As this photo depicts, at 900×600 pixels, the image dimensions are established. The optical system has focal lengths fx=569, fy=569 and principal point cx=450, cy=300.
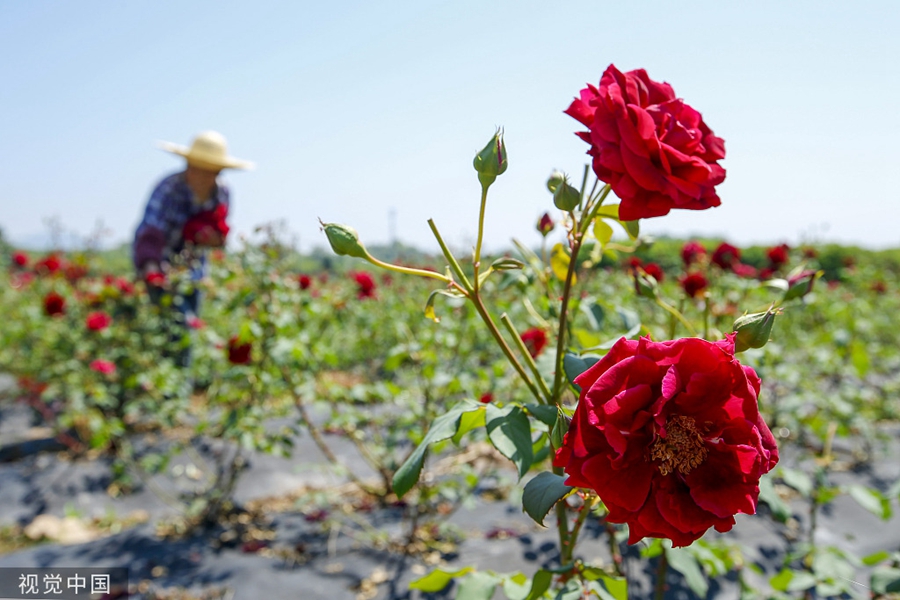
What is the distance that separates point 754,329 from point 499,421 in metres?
0.33

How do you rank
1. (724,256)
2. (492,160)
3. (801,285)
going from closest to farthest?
(492,160), (801,285), (724,256)

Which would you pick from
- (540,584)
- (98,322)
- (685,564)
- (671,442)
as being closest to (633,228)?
(671,442)

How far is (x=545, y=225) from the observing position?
3.59 feet

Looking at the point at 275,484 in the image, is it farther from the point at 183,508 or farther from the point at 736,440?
the point at 736,440

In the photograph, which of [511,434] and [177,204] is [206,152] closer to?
[177,204]

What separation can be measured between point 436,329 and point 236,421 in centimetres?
103

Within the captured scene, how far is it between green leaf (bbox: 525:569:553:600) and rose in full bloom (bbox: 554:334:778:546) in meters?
0.30

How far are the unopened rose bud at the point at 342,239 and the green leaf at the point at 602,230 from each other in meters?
0.36

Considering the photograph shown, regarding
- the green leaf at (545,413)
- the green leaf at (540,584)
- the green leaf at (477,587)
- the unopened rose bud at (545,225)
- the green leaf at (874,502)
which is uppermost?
the unopened rose bud at (545,225)

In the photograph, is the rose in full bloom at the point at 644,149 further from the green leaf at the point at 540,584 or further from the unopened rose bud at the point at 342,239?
the green leaf at the point at 540,584

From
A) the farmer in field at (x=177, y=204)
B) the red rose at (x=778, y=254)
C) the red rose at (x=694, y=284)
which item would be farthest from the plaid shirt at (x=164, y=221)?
the red rose at (x=778, y=254)

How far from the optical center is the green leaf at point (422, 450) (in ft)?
2.41

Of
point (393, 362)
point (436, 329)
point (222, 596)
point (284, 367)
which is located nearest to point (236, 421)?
point (284, 367)

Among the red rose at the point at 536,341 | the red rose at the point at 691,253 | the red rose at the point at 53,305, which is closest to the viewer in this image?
the red rose at the point at 536,341
